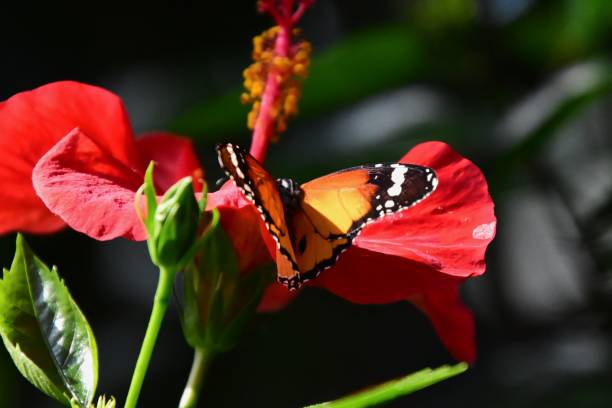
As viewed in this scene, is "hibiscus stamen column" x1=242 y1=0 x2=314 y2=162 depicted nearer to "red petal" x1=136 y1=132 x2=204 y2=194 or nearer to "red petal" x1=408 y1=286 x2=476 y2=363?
"red petal" x1=136 y1=132 x2=204 y2=194

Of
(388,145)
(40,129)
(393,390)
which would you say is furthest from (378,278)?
(388,145)

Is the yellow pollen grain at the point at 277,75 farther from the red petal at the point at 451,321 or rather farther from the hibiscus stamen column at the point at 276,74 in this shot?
the red petal at the point at 451,321

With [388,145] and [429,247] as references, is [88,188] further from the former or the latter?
[388,145]

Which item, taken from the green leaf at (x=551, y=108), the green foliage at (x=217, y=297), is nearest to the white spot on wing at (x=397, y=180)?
the green foliage at (x=217, y=297)

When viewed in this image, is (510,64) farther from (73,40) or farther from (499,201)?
(73,40)

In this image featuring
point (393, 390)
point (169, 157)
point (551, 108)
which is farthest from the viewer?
point (551, 108)

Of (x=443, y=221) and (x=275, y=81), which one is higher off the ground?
(x=275, y=81)
